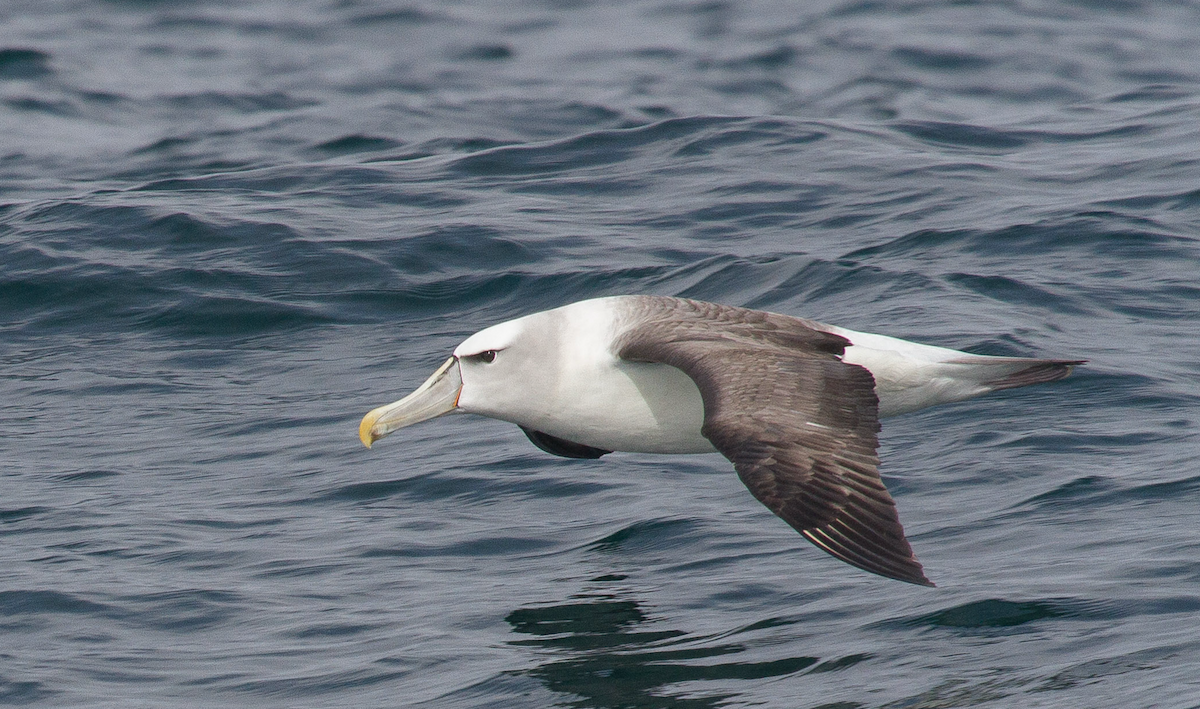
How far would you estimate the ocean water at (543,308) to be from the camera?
21.8ft

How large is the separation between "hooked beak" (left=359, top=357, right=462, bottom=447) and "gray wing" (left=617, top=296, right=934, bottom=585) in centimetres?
86

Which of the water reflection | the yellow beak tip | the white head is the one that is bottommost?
the water reflection

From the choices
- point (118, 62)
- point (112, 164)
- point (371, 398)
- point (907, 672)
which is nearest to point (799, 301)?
point (371, 398)

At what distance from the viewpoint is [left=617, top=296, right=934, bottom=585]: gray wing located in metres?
5.88

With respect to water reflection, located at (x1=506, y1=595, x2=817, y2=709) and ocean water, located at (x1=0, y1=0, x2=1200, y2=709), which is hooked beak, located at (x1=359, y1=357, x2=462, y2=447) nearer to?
ocean water, located at (x1=0, y1=0, x2=1200, y2=709)

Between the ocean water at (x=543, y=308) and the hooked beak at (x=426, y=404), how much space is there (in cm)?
76

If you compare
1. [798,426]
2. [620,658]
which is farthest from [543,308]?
[798,426]

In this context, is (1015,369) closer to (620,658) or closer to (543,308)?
(620,658)

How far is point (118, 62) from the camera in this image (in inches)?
861

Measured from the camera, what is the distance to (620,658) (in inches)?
261

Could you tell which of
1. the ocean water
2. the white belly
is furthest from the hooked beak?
the ocean water

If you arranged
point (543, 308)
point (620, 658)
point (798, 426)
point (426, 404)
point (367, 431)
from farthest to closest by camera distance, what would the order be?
1. point (543, 308)
2. point (426, 404)
3. point (367, 431)
4. point (620, 658)
5. point (798, 426)

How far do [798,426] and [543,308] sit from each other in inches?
215

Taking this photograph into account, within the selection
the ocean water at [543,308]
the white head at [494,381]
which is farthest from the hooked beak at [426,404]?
the ocean water at [543,308]
